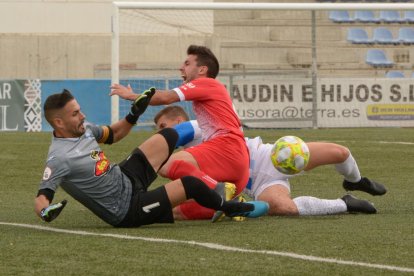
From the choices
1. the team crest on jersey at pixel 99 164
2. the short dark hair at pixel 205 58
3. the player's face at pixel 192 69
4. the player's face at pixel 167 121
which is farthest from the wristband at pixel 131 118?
the player's face at pixel 167 121

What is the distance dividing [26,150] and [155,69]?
7569mm

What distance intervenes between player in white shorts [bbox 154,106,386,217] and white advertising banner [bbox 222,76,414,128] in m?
13.5

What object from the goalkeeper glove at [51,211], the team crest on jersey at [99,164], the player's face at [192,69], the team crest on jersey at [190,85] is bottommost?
the goalkeeper glove at [51,211]

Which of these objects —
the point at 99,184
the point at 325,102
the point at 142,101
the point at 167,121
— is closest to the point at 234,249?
the point at 99,184

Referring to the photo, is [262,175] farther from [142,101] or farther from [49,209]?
[49,209]

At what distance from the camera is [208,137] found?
346 inches

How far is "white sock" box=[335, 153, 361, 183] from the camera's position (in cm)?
890

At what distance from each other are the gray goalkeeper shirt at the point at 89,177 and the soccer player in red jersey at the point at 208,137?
69cm

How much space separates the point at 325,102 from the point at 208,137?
1461cm

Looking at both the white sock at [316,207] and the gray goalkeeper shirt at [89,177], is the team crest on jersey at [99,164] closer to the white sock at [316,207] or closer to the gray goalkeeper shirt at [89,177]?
the gray goalkeeper shirt at [89,177]

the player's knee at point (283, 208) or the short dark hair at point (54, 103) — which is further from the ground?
the short dark hair at point (54, 103)

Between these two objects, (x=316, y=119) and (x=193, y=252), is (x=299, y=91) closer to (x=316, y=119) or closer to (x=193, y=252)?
(x=316, y=119)

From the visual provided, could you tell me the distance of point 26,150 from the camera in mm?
15883

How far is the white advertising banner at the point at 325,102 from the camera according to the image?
22828mm
